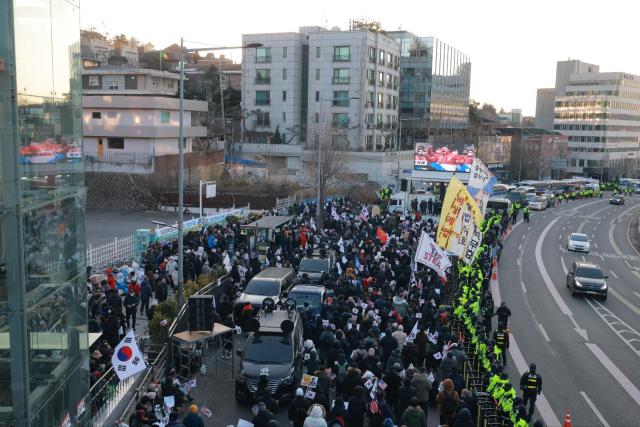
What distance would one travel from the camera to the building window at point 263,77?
243 feet

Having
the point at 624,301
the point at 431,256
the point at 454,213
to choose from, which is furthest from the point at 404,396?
the point at 624,301

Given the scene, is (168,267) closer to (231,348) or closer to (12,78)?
(231,348)

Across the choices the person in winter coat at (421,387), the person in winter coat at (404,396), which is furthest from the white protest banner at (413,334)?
the person in winter coat at (404,396)

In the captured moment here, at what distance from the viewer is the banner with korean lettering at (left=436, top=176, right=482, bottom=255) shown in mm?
22469

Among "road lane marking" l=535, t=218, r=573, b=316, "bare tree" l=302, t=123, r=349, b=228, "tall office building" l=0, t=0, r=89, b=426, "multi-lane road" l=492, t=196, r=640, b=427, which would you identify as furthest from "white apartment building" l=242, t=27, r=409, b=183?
"tall office building" l=0, t=0, r=89, b=426

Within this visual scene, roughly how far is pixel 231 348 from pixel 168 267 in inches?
259

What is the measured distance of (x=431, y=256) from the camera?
20359 mm

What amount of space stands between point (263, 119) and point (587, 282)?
5379 centimetres

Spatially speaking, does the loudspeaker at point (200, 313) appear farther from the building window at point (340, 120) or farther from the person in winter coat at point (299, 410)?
the building window at point (340, 120)

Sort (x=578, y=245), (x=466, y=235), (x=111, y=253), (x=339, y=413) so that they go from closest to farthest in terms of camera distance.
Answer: (x=339, y=413)
(x=466, y=235)
(x=111, y=253)
(x=578, y=245)

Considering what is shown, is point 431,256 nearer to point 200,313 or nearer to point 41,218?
point 200,313

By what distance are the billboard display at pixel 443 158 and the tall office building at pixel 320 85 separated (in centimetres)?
1719

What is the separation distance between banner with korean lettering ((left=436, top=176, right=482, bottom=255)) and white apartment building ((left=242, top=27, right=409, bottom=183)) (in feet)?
142

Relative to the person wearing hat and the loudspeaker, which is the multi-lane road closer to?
the loudspeaker
